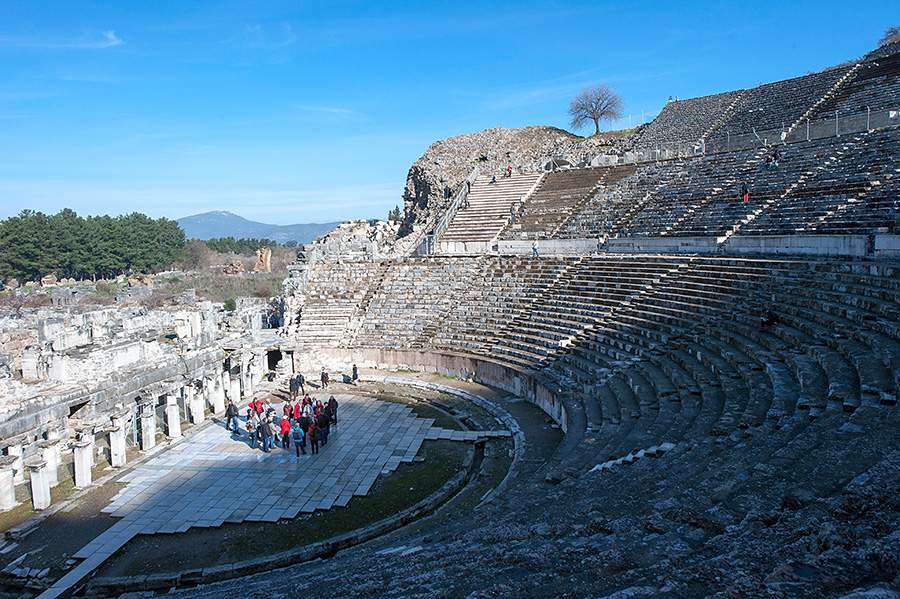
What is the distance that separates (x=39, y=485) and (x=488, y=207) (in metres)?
22.9

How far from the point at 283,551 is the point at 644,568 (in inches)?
256

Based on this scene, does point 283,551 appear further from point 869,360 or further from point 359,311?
point 359,311

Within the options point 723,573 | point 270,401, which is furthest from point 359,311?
point 723,573

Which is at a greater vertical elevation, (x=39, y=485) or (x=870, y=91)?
(x=870, y=91)

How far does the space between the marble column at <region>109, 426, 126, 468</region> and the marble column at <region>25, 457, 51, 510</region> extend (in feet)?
5.84

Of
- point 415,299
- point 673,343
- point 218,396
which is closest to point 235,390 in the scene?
point 218,396

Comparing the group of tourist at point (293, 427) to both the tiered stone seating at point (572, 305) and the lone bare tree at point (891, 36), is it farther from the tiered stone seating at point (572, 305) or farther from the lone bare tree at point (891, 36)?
the lone bare tree at point (891, 36)

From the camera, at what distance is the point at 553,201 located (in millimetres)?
29625

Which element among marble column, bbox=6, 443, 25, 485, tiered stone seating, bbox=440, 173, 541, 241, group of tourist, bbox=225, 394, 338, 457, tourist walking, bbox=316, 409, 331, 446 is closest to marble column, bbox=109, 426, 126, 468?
marble column, bbox=6, 443, 25, 485

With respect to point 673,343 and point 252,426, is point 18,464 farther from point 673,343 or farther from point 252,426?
point 673,343

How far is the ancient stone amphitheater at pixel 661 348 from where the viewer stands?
15.2 feet

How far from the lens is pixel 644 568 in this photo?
14.2 ft

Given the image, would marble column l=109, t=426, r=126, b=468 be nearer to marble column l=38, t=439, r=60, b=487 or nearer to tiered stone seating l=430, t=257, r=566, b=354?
marble column l=38, t=439, r=60, b=487

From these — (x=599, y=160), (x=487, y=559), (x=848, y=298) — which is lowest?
(x=487, y=559)
